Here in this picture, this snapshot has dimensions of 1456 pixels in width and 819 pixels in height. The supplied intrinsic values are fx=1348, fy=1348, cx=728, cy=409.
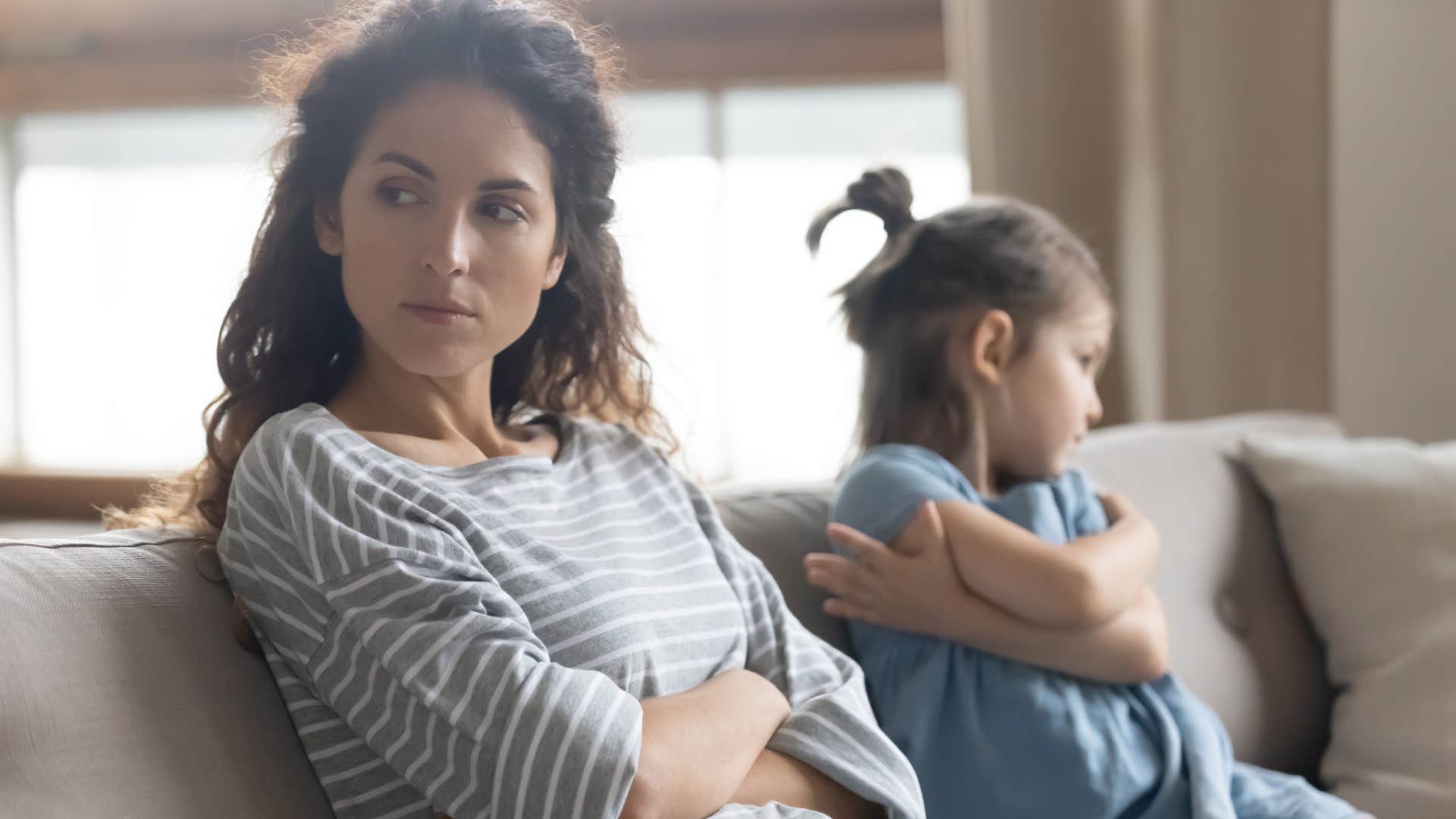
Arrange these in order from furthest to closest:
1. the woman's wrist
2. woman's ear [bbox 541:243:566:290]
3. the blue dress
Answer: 1. the blue dress
2. woman's ear [bbox 541:243:566:290]
3. the woman's wrist

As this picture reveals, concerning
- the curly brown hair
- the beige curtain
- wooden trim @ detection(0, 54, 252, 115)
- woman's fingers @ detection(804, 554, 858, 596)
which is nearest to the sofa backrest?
woman's fingers @ detection(804, 554, 858, 596)

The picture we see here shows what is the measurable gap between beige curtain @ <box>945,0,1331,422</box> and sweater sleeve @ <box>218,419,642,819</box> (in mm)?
1883

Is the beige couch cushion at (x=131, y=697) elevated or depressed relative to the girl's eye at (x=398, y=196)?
depressed

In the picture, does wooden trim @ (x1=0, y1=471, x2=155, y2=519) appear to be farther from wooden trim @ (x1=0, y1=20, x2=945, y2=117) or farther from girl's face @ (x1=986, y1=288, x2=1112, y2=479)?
girl's face @ (x1=986, y1=288, x2=1112, y2=479)

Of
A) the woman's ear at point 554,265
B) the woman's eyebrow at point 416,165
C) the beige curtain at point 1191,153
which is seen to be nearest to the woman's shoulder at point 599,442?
the woman's ear at point 554,265

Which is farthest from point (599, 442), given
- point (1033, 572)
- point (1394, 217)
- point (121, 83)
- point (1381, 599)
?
point (121, 83)

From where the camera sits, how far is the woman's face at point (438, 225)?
1.00 m

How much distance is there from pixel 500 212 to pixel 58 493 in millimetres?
3764

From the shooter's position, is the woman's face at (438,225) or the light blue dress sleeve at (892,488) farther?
the light blue dress sleeve at (892,488)

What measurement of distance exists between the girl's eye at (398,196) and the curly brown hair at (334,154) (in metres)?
0.06

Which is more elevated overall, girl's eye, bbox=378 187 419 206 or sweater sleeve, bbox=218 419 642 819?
girl's eye, bbox=378 187 419 206

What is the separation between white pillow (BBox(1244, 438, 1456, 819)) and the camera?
153cm

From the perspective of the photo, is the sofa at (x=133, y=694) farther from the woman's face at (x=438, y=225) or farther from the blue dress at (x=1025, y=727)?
the blue dress at (x=1025, y=727)

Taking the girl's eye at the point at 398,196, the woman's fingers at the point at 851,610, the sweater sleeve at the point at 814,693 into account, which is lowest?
the woman's fingers at the point at 851,610
